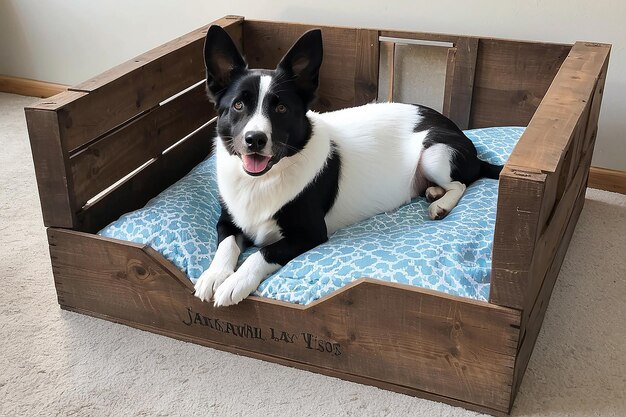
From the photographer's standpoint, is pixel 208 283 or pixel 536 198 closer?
pixel 536 198

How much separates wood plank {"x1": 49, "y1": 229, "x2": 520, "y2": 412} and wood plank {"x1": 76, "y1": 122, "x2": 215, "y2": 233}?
0.44 ft

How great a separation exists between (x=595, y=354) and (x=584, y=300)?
24 centimetres

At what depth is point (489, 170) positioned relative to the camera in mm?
2127

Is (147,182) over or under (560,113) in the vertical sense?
under

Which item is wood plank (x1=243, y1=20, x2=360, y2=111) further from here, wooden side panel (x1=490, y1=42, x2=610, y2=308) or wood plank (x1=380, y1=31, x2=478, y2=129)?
wooden side panel (x1=490, y1=42, x2=610, y2=308)

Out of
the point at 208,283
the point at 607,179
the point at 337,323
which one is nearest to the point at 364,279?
the point at 337,323

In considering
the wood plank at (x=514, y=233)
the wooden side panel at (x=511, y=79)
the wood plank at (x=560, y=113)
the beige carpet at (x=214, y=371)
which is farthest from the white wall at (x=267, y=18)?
the wood plank at (x=514, y=233)

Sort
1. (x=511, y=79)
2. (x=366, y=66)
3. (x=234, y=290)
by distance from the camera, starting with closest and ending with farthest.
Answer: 1. (x=234, y=290)
2. (x=511, y=79)
3. (x=366, y=66)

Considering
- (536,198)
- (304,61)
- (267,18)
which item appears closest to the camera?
(536,198)

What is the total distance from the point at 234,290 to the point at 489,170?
35.9 inches

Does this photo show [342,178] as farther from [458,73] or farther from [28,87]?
[28,87]

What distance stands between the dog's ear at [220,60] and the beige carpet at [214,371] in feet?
2.09

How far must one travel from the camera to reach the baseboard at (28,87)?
340 cm

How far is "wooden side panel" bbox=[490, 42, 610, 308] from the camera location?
4.40ft
